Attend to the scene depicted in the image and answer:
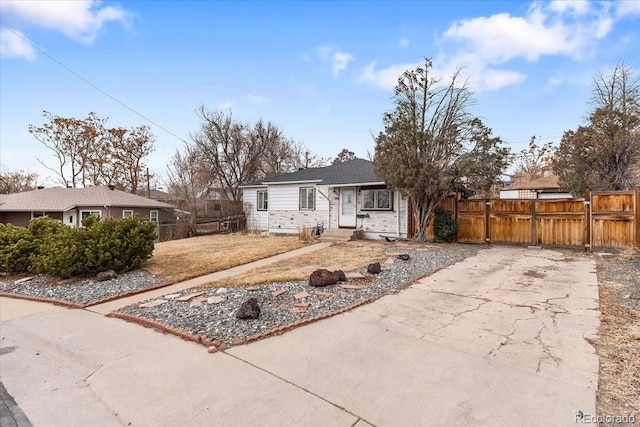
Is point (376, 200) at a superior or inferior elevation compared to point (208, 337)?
superior

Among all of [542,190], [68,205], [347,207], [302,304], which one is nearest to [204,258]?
[302,304]

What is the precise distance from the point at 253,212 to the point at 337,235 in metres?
6.10

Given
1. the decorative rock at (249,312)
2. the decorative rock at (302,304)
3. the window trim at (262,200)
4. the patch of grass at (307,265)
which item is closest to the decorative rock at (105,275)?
the patch of grass at (307,265)

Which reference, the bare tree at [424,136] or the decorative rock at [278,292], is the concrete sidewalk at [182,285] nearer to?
the decorative rock at [278,292]

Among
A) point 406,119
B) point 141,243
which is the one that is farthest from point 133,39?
point 406,119

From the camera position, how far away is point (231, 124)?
2459 cm

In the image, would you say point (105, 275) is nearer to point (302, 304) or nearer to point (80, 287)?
point (80, 287)

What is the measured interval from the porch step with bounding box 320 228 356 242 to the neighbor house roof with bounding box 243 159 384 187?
2068mm

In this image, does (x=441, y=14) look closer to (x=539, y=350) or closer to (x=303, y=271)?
(x=303, y=271)

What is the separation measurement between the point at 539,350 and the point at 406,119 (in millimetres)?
9122

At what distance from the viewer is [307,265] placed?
26.1 ft

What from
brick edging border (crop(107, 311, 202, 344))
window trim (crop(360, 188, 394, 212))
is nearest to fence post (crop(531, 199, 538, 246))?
window trim (crop(360, 188, 394, 212))

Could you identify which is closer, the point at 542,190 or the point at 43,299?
the point at 43,299

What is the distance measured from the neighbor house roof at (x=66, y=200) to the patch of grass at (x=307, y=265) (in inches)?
712
